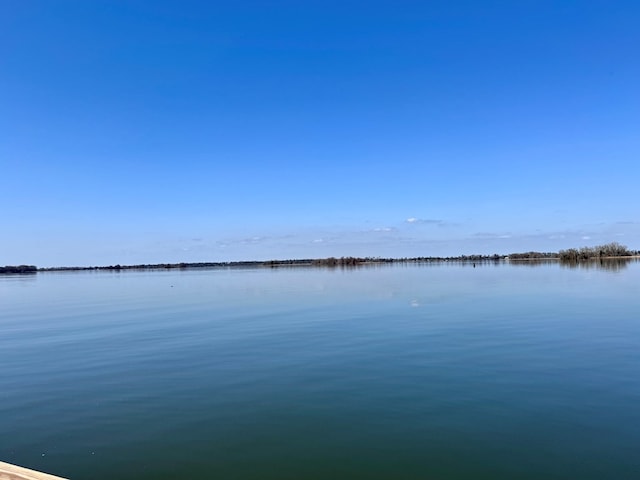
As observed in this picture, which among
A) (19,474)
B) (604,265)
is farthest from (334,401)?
(604,265)

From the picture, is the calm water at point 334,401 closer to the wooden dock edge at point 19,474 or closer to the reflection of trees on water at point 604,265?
the wooden dock edge at point 19,474

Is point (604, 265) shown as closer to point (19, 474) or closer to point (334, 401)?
point (334, 401)

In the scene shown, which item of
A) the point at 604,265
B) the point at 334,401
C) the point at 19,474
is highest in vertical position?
the point at 604,265

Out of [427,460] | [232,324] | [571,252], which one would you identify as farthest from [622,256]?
[427,460]

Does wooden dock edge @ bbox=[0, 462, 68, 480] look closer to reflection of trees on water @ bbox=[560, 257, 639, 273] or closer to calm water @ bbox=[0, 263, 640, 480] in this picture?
calm water @ bbox=[0, 263, 640, 480]

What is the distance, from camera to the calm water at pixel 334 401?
7.02m

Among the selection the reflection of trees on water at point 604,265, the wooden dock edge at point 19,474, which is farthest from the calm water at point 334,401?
the reflection of trees on water at point 604,265

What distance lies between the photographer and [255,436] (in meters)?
8.12

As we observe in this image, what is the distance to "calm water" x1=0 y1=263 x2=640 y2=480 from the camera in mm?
7023

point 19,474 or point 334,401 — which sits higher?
point 19,474

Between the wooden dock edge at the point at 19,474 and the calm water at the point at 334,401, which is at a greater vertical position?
the wooden dock edge at the point at 19,474

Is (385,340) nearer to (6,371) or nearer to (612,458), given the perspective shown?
(612,458)

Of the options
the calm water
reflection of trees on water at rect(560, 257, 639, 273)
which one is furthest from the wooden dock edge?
reflection of trees on water at rect(560, 257, 639, 273)

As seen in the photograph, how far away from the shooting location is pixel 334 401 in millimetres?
9922
